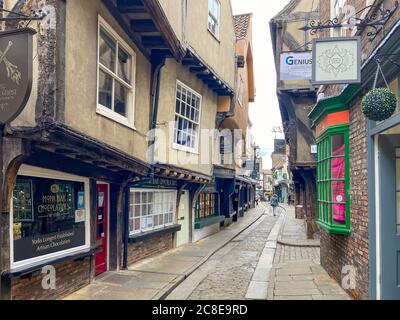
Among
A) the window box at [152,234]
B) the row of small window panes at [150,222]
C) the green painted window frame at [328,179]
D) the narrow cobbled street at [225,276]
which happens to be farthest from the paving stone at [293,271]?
the row of small window panes at [150,222]

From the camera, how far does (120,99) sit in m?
8.40

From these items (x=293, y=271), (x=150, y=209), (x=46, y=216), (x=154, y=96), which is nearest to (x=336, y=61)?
(x=46, y=216)

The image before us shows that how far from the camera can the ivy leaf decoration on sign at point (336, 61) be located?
5.91 m

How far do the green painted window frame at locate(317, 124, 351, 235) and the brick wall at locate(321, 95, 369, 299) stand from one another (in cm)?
15

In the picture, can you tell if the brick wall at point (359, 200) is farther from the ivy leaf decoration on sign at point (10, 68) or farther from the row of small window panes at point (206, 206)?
the row of small window panes at point (206, 206)

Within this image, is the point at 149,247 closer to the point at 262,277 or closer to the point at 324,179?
the point at 262,277

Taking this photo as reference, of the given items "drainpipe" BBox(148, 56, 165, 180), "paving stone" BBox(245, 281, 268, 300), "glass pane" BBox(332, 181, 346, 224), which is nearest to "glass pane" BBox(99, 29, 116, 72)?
"drainpipe" BBox(148, 56, 165, 180)

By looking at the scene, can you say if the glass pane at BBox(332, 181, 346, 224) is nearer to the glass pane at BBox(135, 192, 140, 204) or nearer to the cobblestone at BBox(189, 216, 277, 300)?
the cobblestone at BBox(189, 216, 277, 300)

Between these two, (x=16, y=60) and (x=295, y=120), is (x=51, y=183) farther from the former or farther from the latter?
(x=295, y=120)

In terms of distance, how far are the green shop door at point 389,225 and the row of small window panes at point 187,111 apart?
287 inches

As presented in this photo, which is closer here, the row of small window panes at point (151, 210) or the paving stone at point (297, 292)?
the paving stone at point (297, 292)

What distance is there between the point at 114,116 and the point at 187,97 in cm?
545

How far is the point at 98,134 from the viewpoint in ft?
23.2

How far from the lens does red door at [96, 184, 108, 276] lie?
9.07 metres
